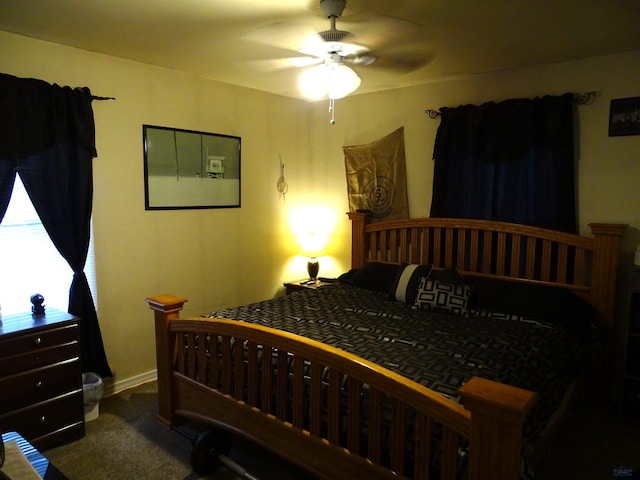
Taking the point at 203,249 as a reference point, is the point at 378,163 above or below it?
above

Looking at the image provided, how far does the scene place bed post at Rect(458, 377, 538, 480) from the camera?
124 centimetres

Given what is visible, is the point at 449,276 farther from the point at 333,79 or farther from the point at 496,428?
the point at 496,428

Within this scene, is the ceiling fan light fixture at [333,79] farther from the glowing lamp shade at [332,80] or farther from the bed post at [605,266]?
the bed post at [605,266]

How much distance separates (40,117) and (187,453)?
2.23m

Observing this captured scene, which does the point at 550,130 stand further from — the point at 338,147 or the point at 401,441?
the point at 401,441

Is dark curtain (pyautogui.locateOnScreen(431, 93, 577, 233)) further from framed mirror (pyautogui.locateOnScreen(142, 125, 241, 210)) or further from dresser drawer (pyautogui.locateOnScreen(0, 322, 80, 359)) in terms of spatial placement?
dresser drawer (pyautogui.locateOnScreen(0, 322, 80, 359))

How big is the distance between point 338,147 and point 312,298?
1.82m

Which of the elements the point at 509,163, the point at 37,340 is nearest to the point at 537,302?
the point at 509,163

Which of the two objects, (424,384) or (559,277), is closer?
(424,384)

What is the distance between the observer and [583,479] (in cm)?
222

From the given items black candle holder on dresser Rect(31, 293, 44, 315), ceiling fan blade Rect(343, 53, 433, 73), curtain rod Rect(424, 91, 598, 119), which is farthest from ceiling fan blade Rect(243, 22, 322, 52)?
black candle holder on dresser Rect(31, 293, 44, 315)

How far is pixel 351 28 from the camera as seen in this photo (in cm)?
242

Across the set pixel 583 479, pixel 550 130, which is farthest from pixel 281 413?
pixel 550 130

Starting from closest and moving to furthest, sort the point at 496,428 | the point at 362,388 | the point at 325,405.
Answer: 1. the point at 496,428
2. the point at 362,388
3. the point at 325,405
